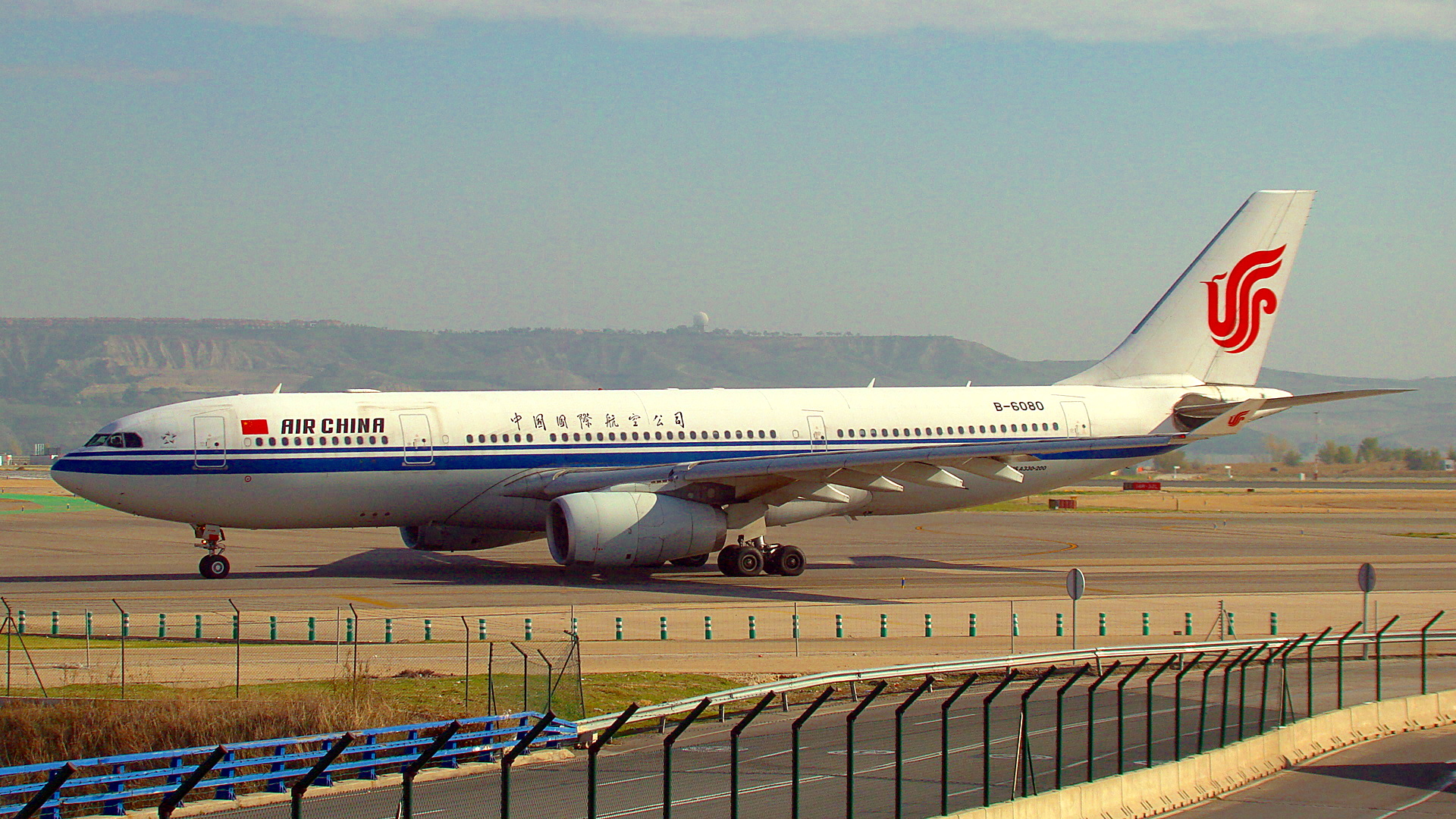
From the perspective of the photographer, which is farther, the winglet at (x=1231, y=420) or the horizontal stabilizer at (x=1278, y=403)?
the winglet at (x=1231, y=420)

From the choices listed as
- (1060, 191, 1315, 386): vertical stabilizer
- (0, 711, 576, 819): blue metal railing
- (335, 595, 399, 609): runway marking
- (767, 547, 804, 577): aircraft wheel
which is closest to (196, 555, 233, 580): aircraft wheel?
(335, 595, 399, 609): runway marking

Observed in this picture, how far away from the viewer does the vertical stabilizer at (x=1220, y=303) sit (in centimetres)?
4531

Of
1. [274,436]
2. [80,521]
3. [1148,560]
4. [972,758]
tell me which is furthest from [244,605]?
[80,521]

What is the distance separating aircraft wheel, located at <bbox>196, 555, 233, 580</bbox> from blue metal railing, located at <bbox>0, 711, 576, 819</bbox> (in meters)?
20.4

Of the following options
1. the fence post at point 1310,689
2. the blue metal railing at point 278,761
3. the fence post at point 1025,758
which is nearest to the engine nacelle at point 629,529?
the blue metal railing at point 278,761

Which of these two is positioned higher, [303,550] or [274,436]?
[274,436]

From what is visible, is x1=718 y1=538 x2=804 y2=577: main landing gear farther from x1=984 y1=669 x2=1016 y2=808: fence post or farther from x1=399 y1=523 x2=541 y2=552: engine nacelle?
x1=984 y1=669 x2=1016 y2=808: fence post

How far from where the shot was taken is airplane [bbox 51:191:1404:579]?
121ft

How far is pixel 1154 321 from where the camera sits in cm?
4556

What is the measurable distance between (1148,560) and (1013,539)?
9.61m

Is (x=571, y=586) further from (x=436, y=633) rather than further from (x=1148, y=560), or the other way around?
(x=1148, y=560)

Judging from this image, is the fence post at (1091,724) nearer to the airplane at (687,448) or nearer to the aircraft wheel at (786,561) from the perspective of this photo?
the airplane at (687,448)

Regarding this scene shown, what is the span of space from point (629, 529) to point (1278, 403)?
20.1 metres

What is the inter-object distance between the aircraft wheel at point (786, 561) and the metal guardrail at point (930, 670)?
582 inches
